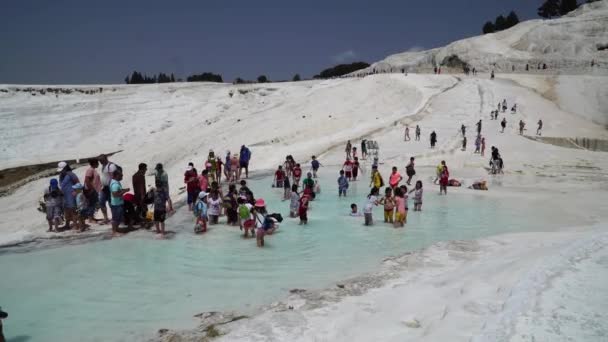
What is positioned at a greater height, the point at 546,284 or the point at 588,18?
the point at 588,18

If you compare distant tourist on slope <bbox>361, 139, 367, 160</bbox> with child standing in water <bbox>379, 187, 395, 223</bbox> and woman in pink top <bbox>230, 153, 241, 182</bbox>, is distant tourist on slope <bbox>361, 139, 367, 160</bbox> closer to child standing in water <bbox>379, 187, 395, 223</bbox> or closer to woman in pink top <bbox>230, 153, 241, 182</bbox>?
woman in pink top <bbox>230, 153, 241, 182</bbox>

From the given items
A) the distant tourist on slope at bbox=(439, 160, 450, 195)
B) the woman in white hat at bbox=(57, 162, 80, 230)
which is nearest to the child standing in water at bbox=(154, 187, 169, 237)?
the woman in white hat at bbox=(57, 162, 80, 230)

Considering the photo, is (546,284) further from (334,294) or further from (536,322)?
(334,294)

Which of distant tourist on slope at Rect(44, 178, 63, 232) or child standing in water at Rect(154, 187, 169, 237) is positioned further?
distant tourist on slope at Rect(44, 178, 63, 232)

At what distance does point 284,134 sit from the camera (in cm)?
3086

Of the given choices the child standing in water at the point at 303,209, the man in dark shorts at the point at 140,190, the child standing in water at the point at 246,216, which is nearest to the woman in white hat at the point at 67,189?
the man in dark shorts at the point at 140,190

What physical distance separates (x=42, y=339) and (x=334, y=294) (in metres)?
3.70

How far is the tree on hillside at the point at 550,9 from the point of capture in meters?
87.0

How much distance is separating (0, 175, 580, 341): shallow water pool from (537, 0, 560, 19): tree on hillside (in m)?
89.0

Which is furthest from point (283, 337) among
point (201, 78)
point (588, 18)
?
point (201, 78)

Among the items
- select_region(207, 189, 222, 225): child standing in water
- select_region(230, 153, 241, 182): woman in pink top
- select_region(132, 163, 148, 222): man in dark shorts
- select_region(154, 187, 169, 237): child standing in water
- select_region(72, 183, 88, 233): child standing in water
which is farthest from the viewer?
select_region(230, 153, 241, 182): woman in pink top

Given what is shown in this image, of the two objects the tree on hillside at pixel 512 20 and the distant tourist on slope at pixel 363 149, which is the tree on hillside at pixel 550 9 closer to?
the tree on hillside at pixel 512 20

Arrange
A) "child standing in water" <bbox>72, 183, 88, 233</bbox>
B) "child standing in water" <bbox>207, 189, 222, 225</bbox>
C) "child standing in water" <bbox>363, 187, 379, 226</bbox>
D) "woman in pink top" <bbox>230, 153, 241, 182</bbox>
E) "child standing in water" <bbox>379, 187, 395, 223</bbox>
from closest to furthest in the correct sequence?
1. "child standing in water" <bbox>72, 183, 88, 233</bbox>
2. "child standing in water" <bbox>207, 189, 222, 225</bbox>
3. "child standing in water" <bbox>363, 187, 379, 226</bbox>
4. "child standing in water" <bbox>379, 187, 395, 223</bbox>
5. "woman in pink top" <bbox>230, 153, 241, 182</bbox>

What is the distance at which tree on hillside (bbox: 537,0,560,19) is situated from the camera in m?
87.0
